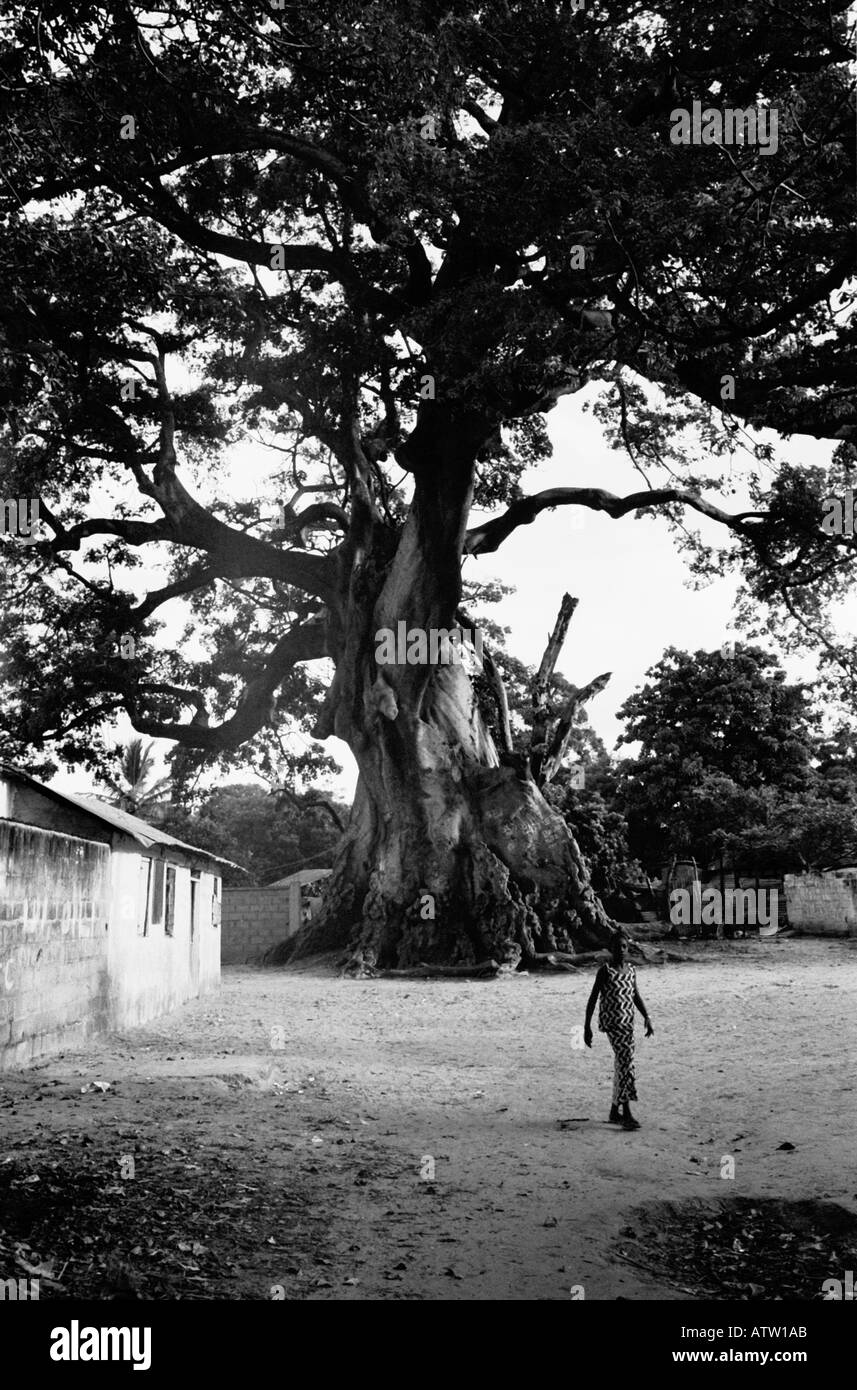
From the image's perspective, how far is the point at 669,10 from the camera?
12.2 meters

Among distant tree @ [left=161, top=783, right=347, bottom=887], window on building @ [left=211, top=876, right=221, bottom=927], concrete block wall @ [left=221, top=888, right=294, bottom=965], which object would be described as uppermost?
distant tree @ [left=161, top=783, right=347, bottom=887]

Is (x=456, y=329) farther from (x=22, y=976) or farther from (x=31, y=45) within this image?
(x=22, y=976)

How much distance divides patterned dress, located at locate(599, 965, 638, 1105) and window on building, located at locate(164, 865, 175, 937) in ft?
25.1

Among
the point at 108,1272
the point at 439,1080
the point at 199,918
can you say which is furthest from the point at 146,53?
the point at 199,918

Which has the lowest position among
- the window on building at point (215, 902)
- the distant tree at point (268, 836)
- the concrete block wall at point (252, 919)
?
the concrete block wall at point (252, 919)

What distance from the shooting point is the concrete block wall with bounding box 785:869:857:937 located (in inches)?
890

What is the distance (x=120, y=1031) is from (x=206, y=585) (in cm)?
1336

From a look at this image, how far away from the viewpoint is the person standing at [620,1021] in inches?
305

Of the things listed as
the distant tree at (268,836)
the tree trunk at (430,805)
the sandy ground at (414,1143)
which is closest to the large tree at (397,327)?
the tree trunk at (430,805)

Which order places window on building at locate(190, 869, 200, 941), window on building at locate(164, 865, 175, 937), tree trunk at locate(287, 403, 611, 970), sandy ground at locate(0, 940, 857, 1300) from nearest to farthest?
1. sandy ground at locate(0, 940, 857, 1300)
2. window on building at locate(164, 865, 175, 937)
3. window on building at locate(190, 869, 200, 941)
4. tree trunk at locate(287, 403, 611, 970)

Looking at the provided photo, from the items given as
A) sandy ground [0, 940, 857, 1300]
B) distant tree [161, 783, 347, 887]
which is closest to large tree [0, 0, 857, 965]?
sandy ground [0, 940, 857, 1300]

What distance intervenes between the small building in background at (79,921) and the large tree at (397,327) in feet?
11.4

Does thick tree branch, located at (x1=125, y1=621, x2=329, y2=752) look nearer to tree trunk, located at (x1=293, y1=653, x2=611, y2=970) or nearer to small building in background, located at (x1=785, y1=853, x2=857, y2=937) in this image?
→ tree trunk, located at (x1=293, y1=653, x2=611, y2=970)

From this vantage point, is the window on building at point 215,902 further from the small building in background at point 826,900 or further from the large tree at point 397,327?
the small building in background at point 826,900
